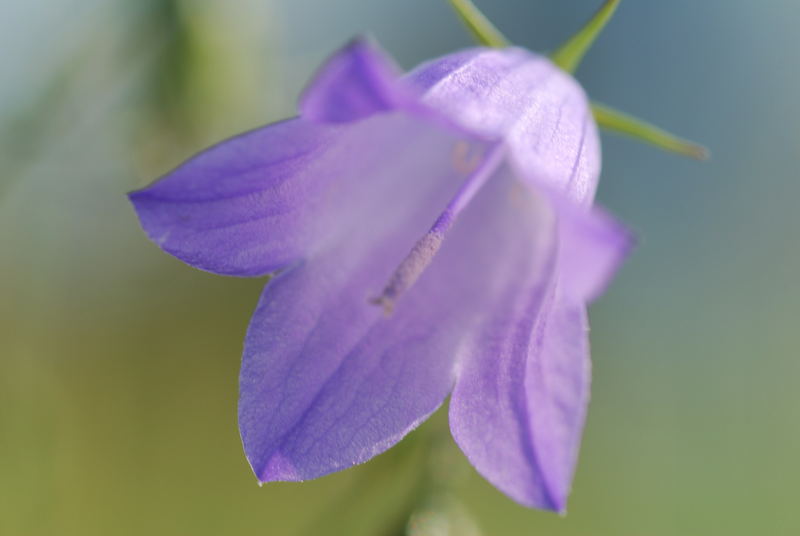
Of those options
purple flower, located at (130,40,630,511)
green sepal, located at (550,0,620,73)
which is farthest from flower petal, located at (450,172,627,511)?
green sepal, located at (550,0,620,73)

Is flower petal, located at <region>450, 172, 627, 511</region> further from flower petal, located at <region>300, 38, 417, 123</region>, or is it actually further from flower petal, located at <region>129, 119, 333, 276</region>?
flower petal, located at <region>129, 119, 333, 276</region>

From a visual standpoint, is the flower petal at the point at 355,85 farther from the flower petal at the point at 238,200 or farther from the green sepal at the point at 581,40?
the green sepal at the point at 581,40

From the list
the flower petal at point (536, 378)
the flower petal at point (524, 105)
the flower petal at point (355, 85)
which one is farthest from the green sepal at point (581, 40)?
the flower petal at point (355, 85)

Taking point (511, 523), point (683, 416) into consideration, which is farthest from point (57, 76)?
point (683, 416)

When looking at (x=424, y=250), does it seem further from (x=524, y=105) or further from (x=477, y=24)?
(x=477, y=24)

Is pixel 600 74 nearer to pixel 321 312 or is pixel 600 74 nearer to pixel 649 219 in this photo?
pixel 649 219

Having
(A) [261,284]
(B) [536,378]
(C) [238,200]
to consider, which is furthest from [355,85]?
(A) [261,284]
